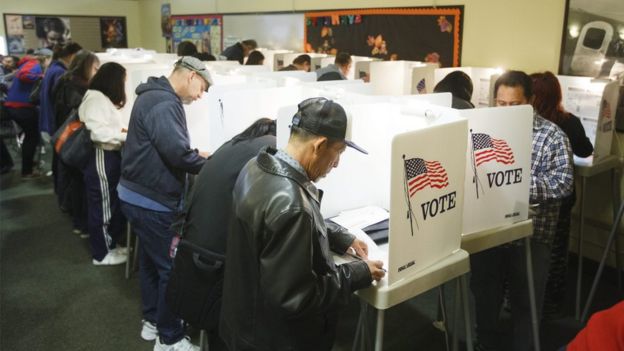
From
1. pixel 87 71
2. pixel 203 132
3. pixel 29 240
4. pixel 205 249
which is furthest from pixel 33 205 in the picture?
pixel 205 249

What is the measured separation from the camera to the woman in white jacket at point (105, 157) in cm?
300

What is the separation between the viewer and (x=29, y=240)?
3.83 meters

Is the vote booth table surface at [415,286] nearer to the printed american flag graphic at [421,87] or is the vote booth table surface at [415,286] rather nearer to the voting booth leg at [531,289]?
the voting booth leg at [531,289]

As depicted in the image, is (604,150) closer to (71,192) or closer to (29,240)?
(71,192)

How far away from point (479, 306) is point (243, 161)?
138 centimetres

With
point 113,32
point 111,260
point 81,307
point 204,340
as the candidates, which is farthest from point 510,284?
point 113,32

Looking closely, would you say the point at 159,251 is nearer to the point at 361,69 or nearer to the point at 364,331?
the point at 364,331

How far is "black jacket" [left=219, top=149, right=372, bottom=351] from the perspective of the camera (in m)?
1.21

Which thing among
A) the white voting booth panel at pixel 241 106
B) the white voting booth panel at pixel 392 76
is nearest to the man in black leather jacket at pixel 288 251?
the white voting booth panel at pixel 241 106

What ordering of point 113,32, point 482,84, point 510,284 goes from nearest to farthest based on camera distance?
point 510,284 → point 482,84 → point 113,32

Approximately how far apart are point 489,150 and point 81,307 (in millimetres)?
2249

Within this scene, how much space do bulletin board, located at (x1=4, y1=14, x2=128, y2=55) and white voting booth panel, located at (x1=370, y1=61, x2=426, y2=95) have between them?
878 centimetres

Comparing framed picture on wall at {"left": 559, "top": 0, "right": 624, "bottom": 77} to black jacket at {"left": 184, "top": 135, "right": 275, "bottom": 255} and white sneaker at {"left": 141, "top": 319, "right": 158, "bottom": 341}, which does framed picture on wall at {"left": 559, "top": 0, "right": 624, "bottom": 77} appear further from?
white sneaker at {"left": 141, "top": 319, "right": 158, "bottom": 341}

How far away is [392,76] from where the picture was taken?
460cm
